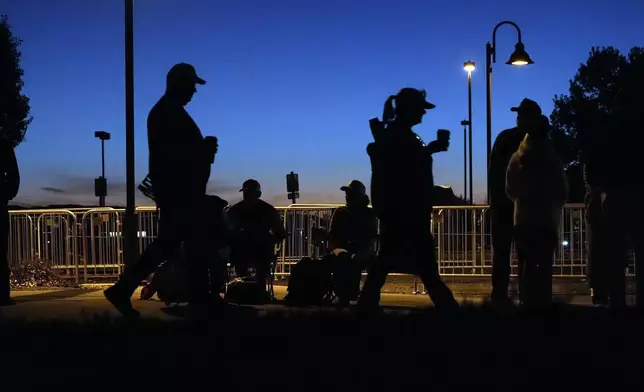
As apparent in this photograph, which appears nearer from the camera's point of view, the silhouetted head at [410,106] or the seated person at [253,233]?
the silhouetted head at [410,106]

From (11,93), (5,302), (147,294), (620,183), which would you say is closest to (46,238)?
(5,302)

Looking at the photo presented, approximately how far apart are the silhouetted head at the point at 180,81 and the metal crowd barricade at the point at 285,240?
18.0ft

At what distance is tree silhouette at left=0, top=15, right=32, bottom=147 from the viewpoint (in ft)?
84.9

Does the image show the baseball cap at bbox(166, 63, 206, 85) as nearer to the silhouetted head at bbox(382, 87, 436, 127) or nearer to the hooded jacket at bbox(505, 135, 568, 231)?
the silhouetted head at bbox(382, 87, 436, 127)

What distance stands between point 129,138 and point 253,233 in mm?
2370

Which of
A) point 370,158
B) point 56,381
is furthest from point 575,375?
point 56,381

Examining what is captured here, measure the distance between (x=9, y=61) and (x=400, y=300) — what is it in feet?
76.0

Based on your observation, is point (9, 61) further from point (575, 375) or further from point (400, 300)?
point (575, 375)

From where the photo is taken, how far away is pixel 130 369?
3930 millimetres

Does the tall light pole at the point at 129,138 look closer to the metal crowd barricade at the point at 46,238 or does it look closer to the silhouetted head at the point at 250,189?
the silhouetted head at the point at 250,189

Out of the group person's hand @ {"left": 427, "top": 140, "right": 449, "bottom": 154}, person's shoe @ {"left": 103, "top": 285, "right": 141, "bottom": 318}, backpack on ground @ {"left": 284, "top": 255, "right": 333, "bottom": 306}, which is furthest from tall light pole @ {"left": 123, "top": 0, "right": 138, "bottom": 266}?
person's hand @ {"left": 427, "top": 140, "right": 449, "bottom": 154}

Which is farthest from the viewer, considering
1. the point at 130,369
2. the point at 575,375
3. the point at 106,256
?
the point at 106,256

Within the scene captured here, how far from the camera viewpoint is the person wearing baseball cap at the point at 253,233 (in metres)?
7.62

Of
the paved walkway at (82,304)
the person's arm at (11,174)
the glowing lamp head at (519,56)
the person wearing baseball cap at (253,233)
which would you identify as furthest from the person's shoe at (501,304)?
the glowing lamp head at (519,56)
